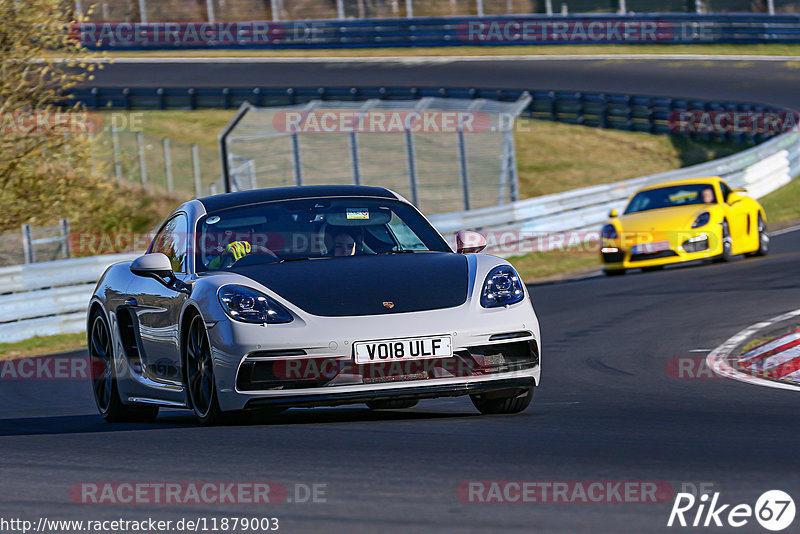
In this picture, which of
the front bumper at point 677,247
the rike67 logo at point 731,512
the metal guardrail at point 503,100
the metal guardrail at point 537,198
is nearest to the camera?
the rike67 logo at point 731,512

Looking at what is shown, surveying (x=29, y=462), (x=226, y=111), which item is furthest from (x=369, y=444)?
(x=226, y=111)

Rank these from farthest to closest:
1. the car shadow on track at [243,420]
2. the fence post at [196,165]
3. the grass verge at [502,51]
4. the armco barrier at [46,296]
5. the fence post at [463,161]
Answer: the grass verge at [502,51]
the fence post at [196,165]
the fence post at [463,161]
the armco barrier at [46,296]
the car shadow on track at [243,420]

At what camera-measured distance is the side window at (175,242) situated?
7.86 m

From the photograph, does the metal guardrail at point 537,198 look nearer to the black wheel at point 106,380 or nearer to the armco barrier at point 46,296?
the armco barrier at point 46,296

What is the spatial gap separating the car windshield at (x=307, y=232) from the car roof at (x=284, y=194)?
56mm

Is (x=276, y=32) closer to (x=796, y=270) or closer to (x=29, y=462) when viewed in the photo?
(x=796, y=270)

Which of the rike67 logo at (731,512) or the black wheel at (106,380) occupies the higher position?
the rike67 logo at (731,512)

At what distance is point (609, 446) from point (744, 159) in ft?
65.8

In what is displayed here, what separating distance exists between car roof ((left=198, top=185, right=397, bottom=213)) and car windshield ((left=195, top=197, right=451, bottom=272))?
6cm

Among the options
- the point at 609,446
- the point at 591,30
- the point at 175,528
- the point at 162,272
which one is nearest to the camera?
the point at 175,528

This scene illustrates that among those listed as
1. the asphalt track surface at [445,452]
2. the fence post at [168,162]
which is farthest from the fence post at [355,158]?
the asphalt track surface at [445,452]

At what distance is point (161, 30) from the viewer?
1989 inches

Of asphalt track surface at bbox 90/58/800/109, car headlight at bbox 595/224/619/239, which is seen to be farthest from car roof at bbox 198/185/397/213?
asphalt track surface at bbox 90/58/800/109

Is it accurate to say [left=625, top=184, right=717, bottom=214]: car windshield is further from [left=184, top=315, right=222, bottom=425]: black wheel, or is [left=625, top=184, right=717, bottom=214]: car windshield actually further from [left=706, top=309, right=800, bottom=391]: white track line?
[left=184, top=315, right=222, bottom=425]: black wheel
